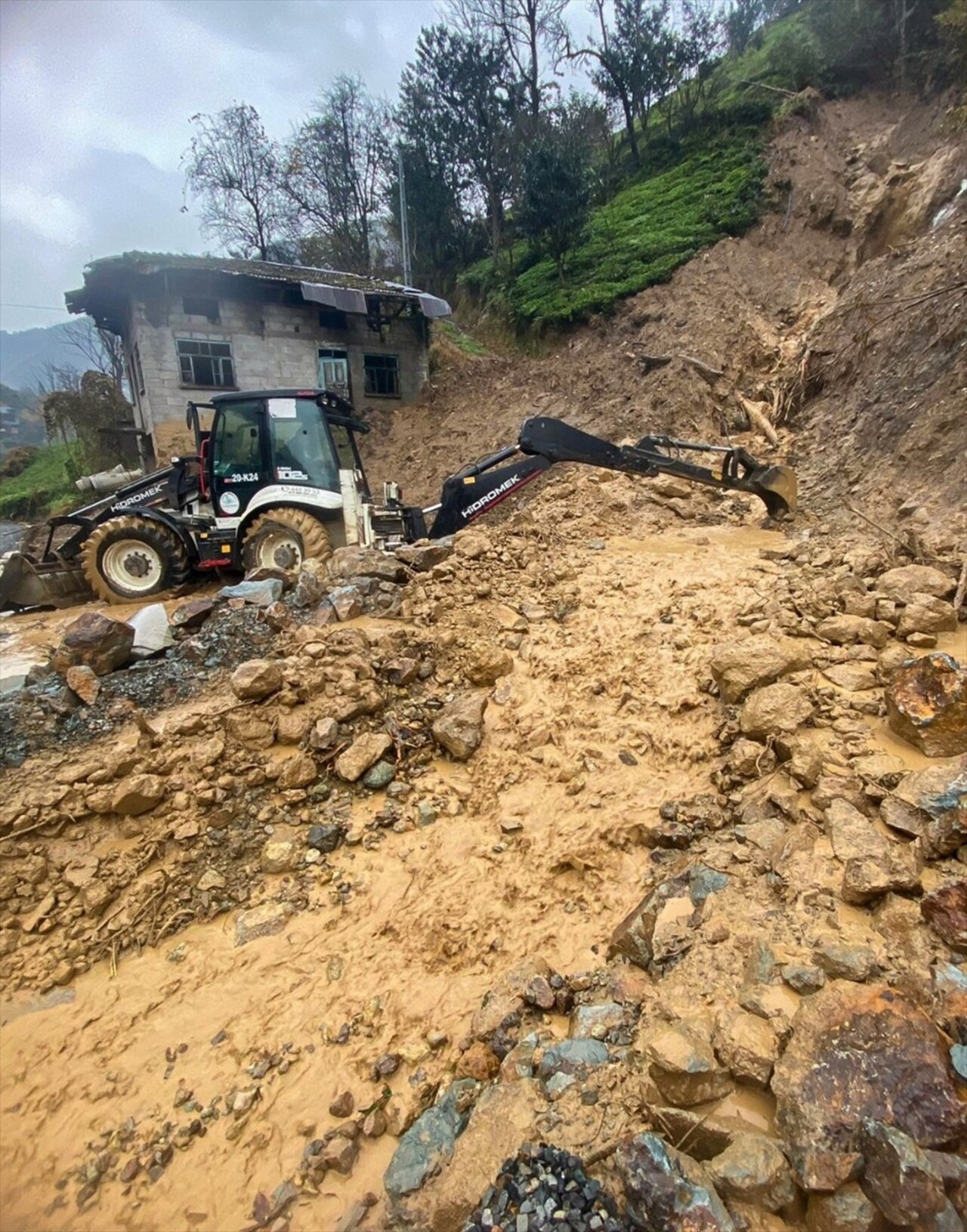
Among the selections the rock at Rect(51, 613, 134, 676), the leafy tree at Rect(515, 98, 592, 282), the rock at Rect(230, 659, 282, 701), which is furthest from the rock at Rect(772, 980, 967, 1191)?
the leafy tree at Rect(515, 98, 592, 282)

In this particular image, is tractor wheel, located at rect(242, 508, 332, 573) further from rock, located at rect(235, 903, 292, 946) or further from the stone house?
the stone house

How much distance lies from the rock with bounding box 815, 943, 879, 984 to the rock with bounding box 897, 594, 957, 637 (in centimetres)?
272

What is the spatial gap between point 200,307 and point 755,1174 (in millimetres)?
17400

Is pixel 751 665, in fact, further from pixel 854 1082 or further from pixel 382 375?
pixel 382 375

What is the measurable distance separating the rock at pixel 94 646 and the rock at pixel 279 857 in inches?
92.1

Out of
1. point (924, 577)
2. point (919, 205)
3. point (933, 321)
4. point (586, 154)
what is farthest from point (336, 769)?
point (586, 154)

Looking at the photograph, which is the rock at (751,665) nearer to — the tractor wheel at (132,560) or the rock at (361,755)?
the rock at (361,755)

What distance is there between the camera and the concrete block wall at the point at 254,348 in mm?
14477

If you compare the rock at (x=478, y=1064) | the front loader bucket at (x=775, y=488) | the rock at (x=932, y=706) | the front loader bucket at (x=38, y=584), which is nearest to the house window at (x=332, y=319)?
the front loader bucket at (x=38, y=584)

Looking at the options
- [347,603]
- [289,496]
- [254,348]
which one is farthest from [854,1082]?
[254,348]

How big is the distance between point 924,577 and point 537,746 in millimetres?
3151

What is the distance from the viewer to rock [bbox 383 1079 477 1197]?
80.9 inches

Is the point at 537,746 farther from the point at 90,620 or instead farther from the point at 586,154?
the point at 586,154

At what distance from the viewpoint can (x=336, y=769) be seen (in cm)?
389
